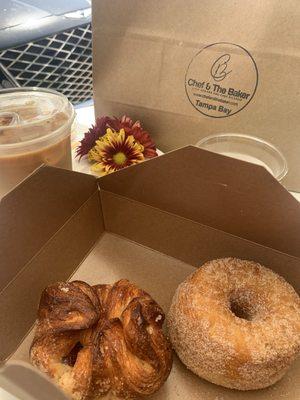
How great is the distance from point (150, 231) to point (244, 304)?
0.34m

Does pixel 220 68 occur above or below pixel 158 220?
above

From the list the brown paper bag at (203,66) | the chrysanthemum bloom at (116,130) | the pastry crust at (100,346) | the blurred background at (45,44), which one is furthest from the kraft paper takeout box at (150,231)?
the blurred background at (45,44)

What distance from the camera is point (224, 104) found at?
1.10 metres

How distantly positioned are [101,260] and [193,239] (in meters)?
0.28

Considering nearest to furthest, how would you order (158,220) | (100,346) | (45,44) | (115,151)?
(100,346)
(158,220)
(115,151)
(45,44)

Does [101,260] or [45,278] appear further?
[101,260]

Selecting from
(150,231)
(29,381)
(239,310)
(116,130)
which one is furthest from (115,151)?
(29,381)

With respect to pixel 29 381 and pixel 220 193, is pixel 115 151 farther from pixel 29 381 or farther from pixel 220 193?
pixel 29 381

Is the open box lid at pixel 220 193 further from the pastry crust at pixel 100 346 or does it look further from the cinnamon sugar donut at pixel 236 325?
the pastry crust at pixel 100 346

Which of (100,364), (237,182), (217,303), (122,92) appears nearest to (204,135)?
(122,92)

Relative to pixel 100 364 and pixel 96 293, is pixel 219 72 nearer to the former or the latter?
pixel 96 293

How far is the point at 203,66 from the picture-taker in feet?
3.51

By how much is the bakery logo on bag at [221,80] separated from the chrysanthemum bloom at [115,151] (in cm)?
23

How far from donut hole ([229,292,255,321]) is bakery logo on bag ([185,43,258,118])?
1.76 feet
